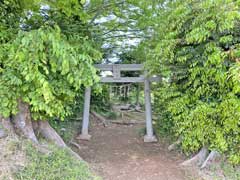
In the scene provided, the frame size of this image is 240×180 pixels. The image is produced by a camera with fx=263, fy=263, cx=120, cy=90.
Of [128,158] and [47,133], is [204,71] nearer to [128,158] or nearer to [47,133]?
[128,158]

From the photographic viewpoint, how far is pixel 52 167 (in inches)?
159

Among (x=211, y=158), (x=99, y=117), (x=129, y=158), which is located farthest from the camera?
(x=99, y=117)

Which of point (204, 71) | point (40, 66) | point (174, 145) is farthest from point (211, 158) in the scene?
point (40, 66)

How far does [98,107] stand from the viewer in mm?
9367

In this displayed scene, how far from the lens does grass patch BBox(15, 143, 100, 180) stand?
3.80 m

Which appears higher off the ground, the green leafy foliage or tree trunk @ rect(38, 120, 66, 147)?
the green leafy foliage

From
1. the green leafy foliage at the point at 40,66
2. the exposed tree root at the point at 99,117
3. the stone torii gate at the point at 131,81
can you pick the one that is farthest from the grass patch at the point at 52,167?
the exposed tree root at the point at 99,117

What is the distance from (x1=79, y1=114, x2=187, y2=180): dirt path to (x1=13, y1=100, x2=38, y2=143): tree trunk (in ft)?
4.27

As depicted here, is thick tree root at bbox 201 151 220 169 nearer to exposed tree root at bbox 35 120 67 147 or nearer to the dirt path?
the dirt path

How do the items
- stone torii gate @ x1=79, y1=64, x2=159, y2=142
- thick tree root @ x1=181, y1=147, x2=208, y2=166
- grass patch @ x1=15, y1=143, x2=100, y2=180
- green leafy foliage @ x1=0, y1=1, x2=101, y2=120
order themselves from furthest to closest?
stone torii gate @ x1=79, y1=64, x2=159, y2=142
thick tree root @ x1=181, y1=147, x2=208, y2=166
grass patch @ x1=15, y1=143, x2=100, y2=180
green leafy foliage @ x1=0, y1=1, x2=101, y2=120

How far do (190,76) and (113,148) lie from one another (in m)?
2.57

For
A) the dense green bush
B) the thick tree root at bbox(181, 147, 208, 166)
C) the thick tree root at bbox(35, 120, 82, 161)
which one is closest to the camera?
the dense green bush

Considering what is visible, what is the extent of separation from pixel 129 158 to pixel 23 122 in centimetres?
227

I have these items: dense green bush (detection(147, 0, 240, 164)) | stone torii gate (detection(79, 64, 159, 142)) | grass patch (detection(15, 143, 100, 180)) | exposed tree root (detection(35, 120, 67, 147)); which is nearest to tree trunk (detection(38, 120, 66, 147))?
exposed tree root (detection(35, 120, 67, 147))
